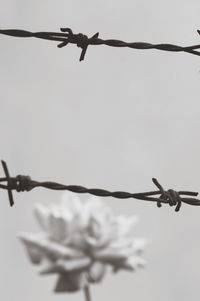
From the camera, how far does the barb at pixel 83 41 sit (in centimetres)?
177

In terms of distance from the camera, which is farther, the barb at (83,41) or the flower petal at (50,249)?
the flower petal at (50,249)

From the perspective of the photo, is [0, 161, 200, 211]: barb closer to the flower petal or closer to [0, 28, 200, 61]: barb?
[0, 28, 200, 61]: barb

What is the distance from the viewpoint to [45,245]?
8.12 meters

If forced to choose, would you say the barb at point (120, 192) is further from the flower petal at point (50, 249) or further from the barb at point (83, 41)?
the flower petal at point (50, 249)

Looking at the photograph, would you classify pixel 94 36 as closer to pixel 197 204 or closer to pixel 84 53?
pixel 84 53

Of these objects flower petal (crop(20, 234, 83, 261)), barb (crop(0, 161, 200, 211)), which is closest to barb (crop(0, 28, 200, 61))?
barb (crop(0, 161, 200, 211))

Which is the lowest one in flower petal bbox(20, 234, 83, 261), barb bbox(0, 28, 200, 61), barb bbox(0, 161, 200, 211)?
flower petal bbox(20, 234, 83, 261)

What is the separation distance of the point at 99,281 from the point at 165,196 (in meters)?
5.62

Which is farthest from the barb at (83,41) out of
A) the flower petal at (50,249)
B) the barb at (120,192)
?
the flower petal at (50,249)

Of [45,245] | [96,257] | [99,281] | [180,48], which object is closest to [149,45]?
[180,48]

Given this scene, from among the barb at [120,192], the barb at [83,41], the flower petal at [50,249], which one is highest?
the barb at [83,41]

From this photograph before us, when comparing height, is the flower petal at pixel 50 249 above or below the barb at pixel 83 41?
below

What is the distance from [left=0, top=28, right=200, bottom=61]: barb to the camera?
1.77 metres

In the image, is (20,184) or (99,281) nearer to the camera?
→ (20,184)
